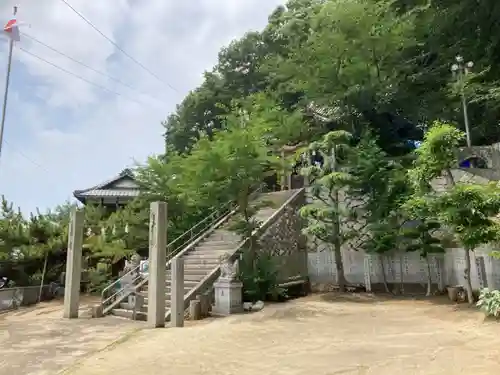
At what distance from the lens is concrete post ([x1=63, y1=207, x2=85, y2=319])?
1277 centimetres

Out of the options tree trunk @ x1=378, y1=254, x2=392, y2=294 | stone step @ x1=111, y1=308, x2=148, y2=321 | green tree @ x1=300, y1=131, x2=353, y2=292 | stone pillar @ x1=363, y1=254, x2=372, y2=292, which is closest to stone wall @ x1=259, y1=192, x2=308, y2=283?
green tree @ x1=300, y1=131, x2=353, y2=292

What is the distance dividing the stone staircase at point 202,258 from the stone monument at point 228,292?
2.94 feet

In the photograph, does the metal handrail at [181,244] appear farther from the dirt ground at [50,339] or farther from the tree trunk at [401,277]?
the tree trunk at [401,277]

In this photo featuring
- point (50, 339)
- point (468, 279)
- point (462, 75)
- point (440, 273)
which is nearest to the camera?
point (50, 339)

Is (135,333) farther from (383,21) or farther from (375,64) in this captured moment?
(383,21)

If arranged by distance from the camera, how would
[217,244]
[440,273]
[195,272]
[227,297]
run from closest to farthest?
[227,297], [440,273], [195,272], [217,244]

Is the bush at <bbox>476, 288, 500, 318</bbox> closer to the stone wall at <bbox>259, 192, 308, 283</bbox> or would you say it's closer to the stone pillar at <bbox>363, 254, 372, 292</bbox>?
the stone pillar at <bbox>363, 254, 372, 292</bbox>

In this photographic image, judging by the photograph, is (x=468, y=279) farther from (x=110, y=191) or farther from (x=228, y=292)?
(x=110, y=191)

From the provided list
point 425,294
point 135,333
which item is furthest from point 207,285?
point 425,294

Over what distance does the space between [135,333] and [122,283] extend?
5339 mm

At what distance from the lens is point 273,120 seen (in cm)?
1988

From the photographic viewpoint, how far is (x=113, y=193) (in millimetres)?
24969

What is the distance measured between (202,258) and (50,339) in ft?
20.5

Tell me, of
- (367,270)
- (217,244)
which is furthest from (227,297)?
(367,270)
